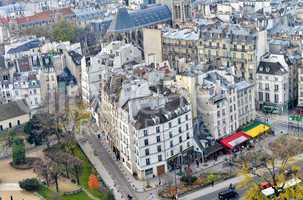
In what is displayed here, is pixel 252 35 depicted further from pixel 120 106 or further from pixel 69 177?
pixel 69 177

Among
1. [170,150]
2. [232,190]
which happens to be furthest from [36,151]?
[232,190]

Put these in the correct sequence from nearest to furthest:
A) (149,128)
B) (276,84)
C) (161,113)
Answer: (149,128), (161,113), (276,84)

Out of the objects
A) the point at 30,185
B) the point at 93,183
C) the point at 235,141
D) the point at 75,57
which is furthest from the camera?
the point at 75,57

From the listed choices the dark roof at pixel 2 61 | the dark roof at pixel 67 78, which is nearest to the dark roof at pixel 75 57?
the dark roof at pixel 67 78

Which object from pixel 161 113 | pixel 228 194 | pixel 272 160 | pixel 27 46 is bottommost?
pixel 228 194

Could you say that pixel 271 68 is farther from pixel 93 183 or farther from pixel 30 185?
pixel 30 185

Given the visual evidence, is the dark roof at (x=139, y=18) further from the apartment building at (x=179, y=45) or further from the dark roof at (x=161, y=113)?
the dark roof at (x=161, y=113)

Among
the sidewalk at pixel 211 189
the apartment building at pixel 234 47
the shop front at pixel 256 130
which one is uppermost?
the apartment building at pixel 234 47

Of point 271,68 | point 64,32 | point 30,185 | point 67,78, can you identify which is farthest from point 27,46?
point 30,185
